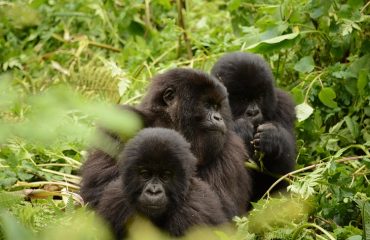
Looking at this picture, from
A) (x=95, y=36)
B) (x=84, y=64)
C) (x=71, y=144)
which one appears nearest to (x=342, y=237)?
(x=71, y=144)

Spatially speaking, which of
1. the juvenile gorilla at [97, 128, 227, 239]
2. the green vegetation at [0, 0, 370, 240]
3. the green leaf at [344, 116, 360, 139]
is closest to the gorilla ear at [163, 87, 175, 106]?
the green vegetation at [0, 0, 370, 240]

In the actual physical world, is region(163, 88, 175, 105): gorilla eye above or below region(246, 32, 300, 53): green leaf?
above

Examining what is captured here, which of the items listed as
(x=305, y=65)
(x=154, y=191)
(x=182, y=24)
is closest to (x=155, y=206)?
(x=154, y=191)

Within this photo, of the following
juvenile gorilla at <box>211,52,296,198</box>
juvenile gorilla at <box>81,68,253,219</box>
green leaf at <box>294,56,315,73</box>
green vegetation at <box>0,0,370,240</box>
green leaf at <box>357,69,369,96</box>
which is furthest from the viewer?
green leaf at <box>294,56,315,73</box>

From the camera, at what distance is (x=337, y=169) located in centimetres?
A: 426

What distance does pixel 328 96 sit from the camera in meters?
5.45

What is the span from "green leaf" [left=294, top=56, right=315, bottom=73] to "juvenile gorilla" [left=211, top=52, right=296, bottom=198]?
2.03 feet

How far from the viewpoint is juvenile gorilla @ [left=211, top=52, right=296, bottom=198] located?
16.2ft

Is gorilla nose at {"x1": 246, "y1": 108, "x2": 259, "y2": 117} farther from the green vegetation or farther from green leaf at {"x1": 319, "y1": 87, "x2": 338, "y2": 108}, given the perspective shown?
green leaf at {"x1": 319, "y1": 87, "x2": 338, "y2": 108}

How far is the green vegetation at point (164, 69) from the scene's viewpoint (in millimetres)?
3003

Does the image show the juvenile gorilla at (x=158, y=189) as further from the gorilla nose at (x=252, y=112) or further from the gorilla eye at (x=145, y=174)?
the gorilla nose at (x=252, y=112)

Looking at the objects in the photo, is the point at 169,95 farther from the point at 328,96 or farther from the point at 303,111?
the point at 328,96

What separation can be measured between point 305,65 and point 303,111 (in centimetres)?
52

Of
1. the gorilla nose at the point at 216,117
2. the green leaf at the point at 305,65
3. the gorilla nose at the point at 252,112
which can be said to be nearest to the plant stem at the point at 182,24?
the green leaf at the point at 305,65
